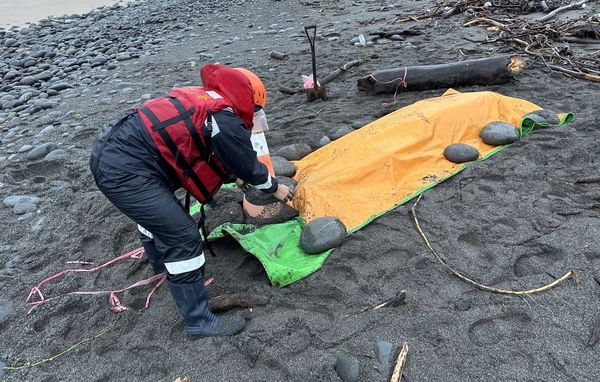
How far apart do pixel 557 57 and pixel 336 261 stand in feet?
15.7

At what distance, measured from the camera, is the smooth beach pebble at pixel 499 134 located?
151 inches

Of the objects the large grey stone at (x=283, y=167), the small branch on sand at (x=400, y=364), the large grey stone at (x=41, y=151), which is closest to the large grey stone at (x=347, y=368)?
the small branch on sand at (x=400, y=364)

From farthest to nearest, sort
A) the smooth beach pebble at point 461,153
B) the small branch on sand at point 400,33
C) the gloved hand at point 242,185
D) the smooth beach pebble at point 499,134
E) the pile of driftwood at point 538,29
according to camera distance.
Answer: the small branch on sand at point 400,33 < the pile of driftwood at point 538,29 < the smooth beach pebble at point 499,134 < the smooth beach pebble at point 461,153 < the gloved hand at point 242,185

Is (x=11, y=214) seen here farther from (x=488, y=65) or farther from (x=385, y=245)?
(x=488, y=65)

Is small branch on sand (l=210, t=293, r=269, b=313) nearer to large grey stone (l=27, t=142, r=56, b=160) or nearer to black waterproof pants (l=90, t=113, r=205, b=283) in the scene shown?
black waterproof pants (l=90, t=113, r=205, b=283)

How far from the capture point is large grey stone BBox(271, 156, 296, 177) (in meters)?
3.89

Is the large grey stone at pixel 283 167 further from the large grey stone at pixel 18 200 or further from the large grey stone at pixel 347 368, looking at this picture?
the large grey stone at pixel 18 200

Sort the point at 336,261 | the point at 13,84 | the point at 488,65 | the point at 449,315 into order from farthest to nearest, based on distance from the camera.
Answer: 1. the point at 13,84
2. the point at 488,65
3. the point at 336,261
4. the point at 449,315

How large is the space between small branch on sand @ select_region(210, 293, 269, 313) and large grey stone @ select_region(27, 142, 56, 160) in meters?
3.58

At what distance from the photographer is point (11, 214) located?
4027 mm

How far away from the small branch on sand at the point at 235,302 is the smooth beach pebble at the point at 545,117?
304cm

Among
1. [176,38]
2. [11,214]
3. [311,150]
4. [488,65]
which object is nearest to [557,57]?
[488,65]

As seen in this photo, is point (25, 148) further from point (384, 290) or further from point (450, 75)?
point (450, 75)

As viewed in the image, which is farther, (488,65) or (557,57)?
(557,57)
